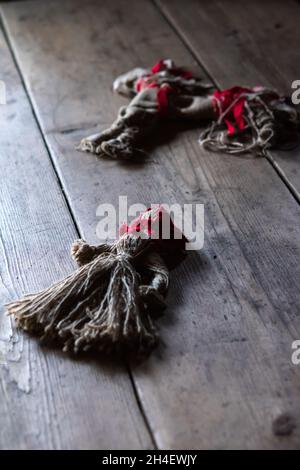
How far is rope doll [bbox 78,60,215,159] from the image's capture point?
1.48 m

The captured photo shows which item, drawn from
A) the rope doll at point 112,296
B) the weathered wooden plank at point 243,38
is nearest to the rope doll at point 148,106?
the weathered wooden plank at point 243,38

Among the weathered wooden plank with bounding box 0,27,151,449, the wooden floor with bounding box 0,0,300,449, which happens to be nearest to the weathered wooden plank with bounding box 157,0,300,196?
the wooden floor with bounding box 0,0,300,449

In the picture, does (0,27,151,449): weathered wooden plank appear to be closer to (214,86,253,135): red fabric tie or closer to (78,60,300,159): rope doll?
(78,60,300,159): rope doll

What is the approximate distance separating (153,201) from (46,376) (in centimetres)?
46

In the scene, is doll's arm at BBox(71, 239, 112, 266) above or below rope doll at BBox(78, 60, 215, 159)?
above

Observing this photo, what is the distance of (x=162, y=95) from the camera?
157 cm

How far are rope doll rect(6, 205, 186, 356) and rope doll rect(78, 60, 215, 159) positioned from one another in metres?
0.32

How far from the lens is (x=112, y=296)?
1062 mm

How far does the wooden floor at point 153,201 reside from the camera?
93 cm

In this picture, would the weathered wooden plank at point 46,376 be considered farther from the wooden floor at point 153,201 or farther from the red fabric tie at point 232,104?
the red fabric tie at point 232,104

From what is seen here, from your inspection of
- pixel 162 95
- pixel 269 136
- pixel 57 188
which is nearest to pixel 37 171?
pixel 57 188

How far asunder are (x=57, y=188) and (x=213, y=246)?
0.34 meters

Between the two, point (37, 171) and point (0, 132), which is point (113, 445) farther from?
point (0, 132)

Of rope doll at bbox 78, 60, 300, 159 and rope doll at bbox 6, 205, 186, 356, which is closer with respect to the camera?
rope doll at bbox 6, 205, 186, 356
